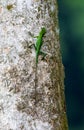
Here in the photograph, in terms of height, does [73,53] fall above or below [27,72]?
below

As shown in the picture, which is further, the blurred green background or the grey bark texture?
the blurred green background

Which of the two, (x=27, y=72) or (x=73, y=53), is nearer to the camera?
(x=27, y=72)

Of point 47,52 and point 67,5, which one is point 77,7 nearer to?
point 67,5

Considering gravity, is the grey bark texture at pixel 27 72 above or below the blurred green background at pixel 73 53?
above

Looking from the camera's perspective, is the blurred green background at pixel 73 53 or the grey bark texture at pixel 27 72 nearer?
the grey bark texture at pixel 27 72

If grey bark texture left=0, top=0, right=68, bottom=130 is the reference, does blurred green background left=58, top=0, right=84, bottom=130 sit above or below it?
below
